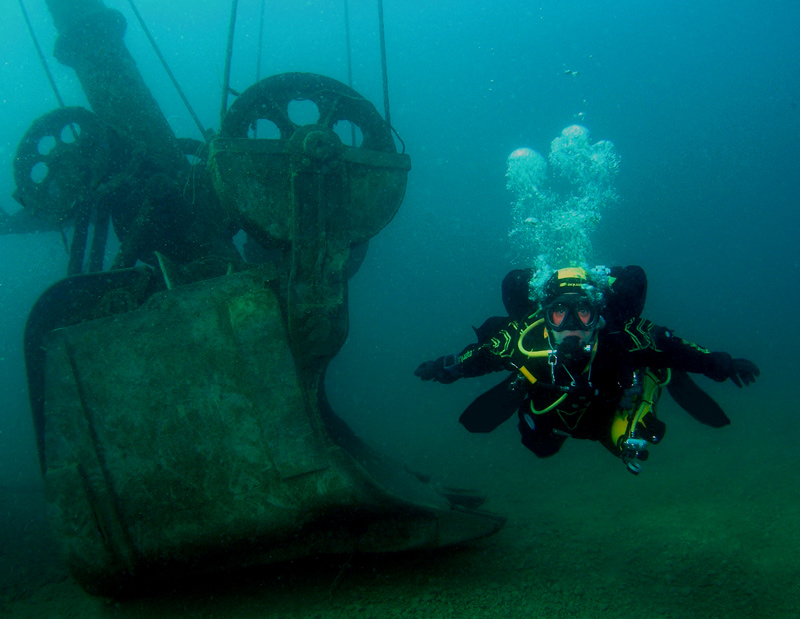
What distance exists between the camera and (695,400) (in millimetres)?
3568

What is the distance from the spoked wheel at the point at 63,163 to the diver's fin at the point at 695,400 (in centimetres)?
587

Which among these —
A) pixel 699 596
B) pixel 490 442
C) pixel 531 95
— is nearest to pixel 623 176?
pixel 531 95

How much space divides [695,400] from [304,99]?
4.42 m

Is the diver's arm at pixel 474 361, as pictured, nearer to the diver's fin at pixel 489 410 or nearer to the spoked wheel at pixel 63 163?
the diver's fin at pixel 489 410

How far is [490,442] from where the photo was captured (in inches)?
467

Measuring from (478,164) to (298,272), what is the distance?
10826 centimetres

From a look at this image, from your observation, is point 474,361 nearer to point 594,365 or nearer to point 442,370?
point 442,370

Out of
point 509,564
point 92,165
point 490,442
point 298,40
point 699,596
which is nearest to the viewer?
point 699,596

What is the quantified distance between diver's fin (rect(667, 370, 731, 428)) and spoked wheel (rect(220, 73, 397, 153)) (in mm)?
3354

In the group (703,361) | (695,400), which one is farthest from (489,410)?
(695,400)

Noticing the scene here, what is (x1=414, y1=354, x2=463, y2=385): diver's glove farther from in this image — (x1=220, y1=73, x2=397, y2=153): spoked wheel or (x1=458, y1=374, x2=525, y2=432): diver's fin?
(x1=220, y1=73, x2=397, y2=153): spoked wheel

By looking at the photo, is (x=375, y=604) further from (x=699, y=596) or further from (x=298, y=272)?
(x=298, y=272)

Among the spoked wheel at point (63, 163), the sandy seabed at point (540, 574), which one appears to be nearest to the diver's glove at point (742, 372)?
the sandy seabed at point (540, 574)

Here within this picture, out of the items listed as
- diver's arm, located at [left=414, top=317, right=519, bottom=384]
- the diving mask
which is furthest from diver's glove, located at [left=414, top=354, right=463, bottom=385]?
the diving mask
